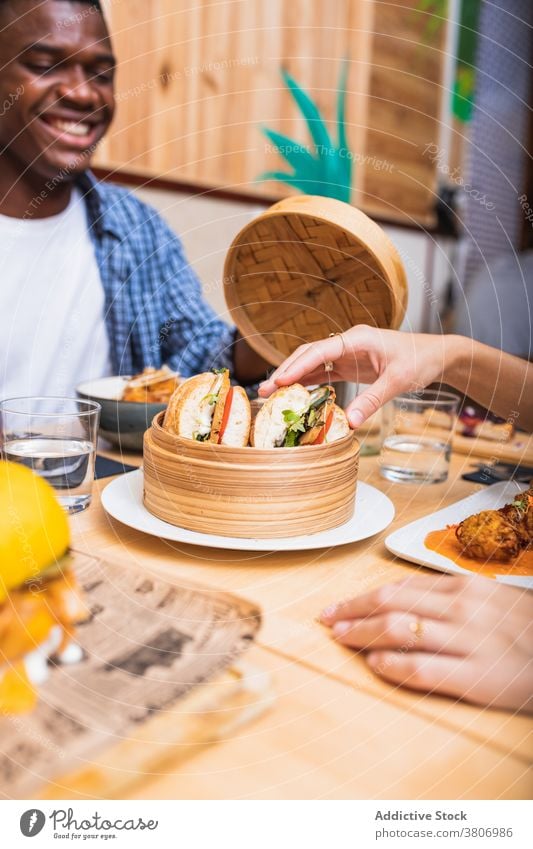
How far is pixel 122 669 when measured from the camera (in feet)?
1.65

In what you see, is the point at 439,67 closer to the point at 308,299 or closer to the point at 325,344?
the point at 308,299

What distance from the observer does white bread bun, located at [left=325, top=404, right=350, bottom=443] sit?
0.80 meters

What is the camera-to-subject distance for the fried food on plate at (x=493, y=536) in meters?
0.69

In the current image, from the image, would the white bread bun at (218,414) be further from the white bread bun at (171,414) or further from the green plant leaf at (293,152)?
the green plant leaf at (293,152)

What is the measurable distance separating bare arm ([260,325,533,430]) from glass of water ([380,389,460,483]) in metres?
0.05

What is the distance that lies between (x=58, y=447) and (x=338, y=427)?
352 mm

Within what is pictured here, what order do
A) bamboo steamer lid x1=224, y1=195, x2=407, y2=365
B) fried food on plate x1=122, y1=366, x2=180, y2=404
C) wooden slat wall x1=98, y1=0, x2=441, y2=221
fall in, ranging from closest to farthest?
1. bamboo steamer lid x1=224, y1=195, x2=407, y2=365
2. fried food on plate x1=122, y1=366, x2=180, y2=404
3. wooden slat wall x1=98, y1=0, x2=441, y2=221

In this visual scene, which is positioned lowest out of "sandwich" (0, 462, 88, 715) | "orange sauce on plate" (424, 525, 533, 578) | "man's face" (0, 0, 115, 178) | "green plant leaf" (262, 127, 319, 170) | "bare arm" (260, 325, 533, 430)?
"orange sauce on plate" (424, 525, 533, 578)

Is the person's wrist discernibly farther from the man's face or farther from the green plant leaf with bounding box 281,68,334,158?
the man's face

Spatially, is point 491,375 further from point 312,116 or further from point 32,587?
point 312,116

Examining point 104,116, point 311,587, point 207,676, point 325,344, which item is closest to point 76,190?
point 104,116

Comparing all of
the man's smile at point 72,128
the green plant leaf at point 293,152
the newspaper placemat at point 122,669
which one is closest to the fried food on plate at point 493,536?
the newspaper placemat at point 122,669

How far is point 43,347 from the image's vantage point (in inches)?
68.9

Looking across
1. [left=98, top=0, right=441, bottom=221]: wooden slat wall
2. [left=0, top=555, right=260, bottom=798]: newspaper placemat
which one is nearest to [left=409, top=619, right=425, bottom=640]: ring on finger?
[left=0, top=555, right=260, bottom=798]: newspaper placemat
